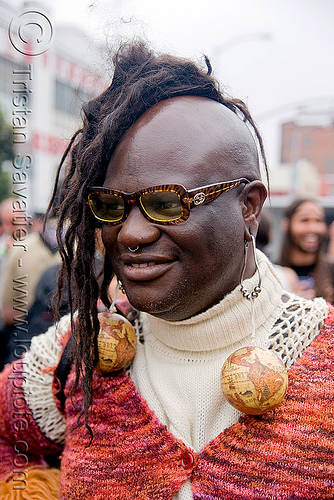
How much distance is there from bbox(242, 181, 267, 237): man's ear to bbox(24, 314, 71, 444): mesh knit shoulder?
750 mm

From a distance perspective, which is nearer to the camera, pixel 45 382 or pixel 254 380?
pixel 254 380

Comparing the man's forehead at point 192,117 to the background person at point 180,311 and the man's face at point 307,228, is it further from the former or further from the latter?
the man's face at point 307,228

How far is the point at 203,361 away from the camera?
58.3 inches

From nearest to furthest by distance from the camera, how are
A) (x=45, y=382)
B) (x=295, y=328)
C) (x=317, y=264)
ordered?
(x=295, y=328) < (x=45, y=382) < (x=317, y=264)

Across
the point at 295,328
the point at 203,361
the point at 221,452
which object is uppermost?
the point at 295,328

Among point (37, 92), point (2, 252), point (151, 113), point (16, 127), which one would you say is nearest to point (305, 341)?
point (151, 113)

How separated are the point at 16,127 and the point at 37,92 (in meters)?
16.9

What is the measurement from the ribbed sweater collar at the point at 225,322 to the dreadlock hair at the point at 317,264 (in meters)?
2.53

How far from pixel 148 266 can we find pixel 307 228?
126 inches

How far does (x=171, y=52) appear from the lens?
59.9 inches

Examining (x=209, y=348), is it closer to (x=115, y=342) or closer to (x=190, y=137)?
(x=115, y=342)

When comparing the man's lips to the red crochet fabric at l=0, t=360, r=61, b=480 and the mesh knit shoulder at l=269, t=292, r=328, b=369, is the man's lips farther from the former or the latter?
the red crochet fabric at l=0, t=360, r=61, b=480

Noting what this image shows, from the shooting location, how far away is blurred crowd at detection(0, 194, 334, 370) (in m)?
2.95

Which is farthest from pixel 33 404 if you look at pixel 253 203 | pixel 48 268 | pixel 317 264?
pixel 317 264
